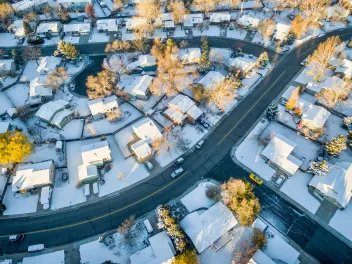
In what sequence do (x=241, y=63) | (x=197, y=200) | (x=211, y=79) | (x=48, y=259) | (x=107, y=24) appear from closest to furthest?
(x=48, y=259), (x=197, y=200), (x=211, y=79), (x=241, y=63), (x=107, y=24)

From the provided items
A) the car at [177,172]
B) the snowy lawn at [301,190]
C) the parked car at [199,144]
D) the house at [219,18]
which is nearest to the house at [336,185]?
the snowy lawn at [301,190]

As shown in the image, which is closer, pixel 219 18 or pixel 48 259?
pixel 48 259

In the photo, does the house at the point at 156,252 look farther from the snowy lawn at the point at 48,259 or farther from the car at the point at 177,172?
the car at the point at 177,172

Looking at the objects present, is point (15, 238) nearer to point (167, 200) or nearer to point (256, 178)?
point (167, 200)

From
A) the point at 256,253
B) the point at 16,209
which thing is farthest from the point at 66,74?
the point at 256,253

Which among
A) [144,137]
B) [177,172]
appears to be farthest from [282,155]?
[144,137]

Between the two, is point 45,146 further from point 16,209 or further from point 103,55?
point 103,55
